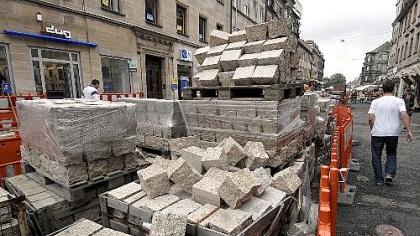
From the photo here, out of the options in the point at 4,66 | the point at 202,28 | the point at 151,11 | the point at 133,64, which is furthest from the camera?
the point at 202,28

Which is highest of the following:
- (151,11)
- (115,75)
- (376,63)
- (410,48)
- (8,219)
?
(376,63)

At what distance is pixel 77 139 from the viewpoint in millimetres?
2855

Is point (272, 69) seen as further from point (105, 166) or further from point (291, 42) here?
point (105, 166)

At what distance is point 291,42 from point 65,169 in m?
3.61

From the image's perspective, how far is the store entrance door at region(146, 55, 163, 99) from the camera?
14398 millimetres

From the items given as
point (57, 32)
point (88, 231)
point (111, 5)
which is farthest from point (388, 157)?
point (111, 5)

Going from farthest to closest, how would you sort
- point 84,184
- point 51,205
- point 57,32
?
point 57,32 → point 84,184 → point 51,205

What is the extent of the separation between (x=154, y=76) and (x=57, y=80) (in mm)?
5890

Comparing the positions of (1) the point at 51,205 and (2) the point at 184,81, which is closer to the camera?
(1) the point at 51,205

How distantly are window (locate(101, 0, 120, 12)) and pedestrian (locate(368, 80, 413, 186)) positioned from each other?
11248mm

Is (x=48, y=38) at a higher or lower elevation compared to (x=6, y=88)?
higher

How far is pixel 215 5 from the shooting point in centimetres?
1966

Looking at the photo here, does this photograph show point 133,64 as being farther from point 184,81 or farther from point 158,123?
point 158,123

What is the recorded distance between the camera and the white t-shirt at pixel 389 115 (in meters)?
5.09
